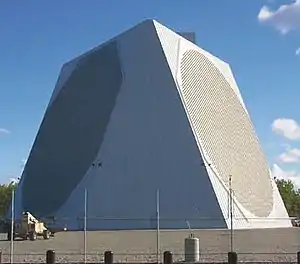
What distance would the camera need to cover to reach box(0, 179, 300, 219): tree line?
289 feet

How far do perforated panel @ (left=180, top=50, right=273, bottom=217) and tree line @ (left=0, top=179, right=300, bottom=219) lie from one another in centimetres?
3380

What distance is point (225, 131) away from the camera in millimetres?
51094

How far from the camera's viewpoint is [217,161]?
1854 inches

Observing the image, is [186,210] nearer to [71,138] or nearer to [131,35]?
[71,138]

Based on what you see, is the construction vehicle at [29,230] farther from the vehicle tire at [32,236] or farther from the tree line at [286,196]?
the tree line at [286,196]

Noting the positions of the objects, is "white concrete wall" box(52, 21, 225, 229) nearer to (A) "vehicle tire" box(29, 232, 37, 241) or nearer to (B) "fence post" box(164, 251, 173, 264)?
(A) "vehicle tire" box(29, 232, 37, 241)

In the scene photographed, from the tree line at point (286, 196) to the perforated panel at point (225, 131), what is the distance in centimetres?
3380

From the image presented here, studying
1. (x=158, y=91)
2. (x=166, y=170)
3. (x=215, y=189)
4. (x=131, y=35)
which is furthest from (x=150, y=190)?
(x=131, y=35)

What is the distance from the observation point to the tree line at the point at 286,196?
8794 centimetres

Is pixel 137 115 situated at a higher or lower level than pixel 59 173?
higher

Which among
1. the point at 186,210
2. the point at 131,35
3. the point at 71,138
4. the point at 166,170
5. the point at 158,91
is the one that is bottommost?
the point at 186,210

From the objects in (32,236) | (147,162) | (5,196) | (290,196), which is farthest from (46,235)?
(290,196)

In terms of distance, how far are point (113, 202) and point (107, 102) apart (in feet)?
28.5

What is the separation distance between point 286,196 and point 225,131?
43.8 meters
